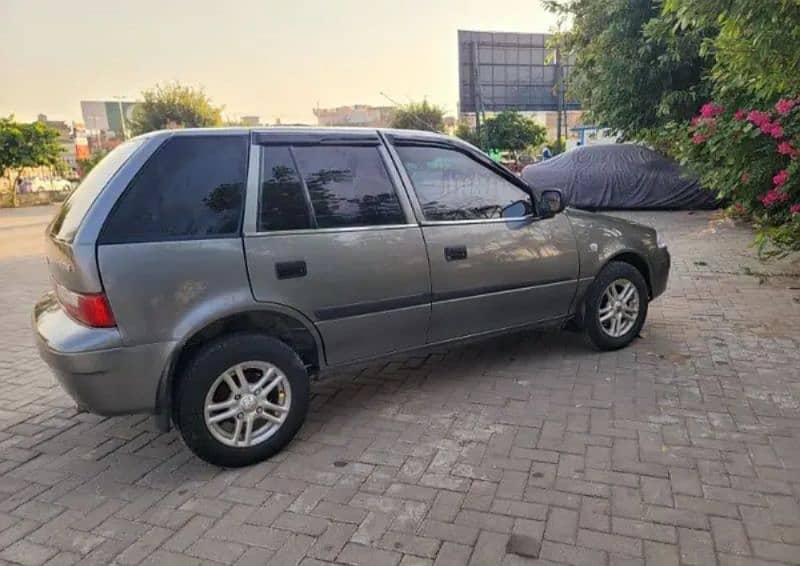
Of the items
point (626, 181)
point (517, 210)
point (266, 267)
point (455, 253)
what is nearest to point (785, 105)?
point (517, 210)

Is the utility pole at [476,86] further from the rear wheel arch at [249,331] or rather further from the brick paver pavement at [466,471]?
the rear wheel arch at [249,331]

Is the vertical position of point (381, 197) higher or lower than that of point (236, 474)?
higher

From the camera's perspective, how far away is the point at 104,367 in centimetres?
280

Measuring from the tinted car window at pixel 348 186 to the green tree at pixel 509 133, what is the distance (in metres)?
33.2

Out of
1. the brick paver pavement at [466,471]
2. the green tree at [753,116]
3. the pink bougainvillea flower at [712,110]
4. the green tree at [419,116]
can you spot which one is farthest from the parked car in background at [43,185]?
the brick paver pavement at [466,471]

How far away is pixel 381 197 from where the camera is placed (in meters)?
3.63

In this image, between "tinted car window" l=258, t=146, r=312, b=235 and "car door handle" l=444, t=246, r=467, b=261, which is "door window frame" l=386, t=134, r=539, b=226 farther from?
"tinted car window" l=258, t=146, r=312, b=235

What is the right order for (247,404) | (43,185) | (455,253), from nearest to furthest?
1. (247,404)
2. (455,253)
3. (43,185)

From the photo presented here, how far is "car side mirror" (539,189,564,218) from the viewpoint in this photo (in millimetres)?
4248

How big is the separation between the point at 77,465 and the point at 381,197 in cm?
228

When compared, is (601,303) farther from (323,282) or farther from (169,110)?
(169,110)

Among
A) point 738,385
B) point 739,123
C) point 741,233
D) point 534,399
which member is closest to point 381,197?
point 534,399

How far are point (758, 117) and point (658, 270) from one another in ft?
8.57

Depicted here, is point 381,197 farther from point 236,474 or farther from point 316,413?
point 236,474
